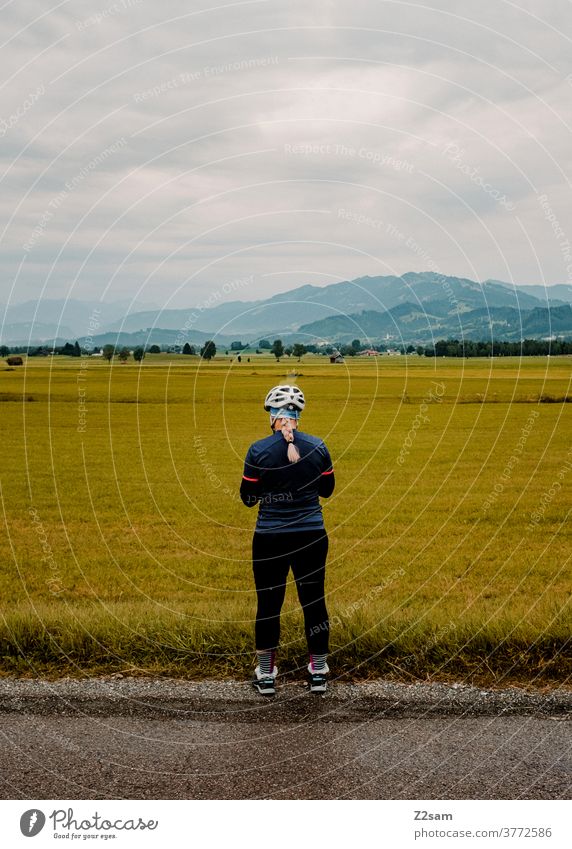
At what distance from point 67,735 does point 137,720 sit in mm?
525

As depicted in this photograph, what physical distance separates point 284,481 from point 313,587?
1.01 metres

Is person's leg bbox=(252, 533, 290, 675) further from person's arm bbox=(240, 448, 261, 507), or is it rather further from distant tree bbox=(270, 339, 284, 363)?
distant tree bbox=(270, 339, 284, 363)

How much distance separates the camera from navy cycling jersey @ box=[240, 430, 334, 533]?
22.5ft

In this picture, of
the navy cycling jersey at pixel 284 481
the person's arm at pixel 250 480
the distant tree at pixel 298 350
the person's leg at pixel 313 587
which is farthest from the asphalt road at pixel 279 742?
the distant tree at pixel 298 350

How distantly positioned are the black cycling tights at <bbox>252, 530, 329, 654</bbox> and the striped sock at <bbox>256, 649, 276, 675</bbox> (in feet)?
0.19

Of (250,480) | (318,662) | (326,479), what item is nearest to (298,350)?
(326,479)

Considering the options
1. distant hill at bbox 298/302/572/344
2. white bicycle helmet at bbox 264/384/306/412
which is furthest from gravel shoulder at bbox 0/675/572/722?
distant hill at bbox 298/302/572/344

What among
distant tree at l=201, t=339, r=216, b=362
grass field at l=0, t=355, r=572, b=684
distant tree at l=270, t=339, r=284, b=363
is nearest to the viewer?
grass field at l=0, t=355, r=572, b=684

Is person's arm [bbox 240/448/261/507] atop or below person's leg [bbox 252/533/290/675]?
atop

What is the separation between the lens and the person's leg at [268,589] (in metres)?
6.92

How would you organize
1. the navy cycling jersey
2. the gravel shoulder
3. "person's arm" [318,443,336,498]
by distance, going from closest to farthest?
the gravel shoulder → the navy cycling jersey → "person's arm" [318,443,336,498]

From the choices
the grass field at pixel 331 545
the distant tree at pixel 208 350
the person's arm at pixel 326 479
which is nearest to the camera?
the person's arm at pixel 326 479

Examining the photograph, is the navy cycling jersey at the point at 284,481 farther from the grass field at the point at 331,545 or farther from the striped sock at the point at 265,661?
the grass field at the point at 331,545

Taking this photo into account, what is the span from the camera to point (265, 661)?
6895 mm
